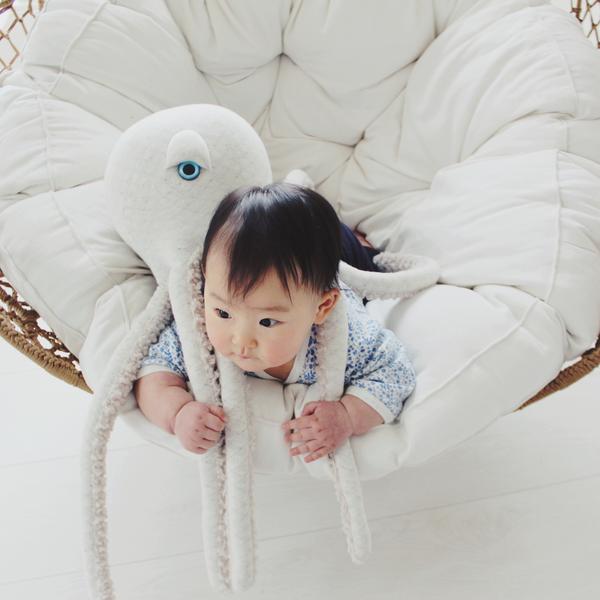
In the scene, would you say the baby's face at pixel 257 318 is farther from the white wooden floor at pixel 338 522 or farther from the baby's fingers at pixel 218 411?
the white wooden floor at pixel 338 522

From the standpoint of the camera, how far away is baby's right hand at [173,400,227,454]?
78 cm

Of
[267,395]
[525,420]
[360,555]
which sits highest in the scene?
[267,395]

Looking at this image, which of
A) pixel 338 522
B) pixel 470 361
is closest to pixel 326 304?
pixel 470 361

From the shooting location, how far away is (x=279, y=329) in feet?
2.44

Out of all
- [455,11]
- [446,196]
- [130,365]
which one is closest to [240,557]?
[130,365]

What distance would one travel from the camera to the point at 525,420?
1.28 metres

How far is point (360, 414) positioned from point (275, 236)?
0.24 metres

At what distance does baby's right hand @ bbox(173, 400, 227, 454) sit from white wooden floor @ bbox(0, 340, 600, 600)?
0.36 m

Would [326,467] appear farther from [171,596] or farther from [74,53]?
[74,53]

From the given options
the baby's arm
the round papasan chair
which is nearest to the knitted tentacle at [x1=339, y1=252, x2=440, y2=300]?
the round papasan chair

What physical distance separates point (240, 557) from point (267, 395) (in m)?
0.18

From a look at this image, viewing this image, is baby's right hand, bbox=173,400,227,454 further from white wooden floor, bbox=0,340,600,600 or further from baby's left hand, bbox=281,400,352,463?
white wooden floor, bbox=0,340,600,600

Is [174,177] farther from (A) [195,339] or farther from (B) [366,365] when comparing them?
(B) [366,365]

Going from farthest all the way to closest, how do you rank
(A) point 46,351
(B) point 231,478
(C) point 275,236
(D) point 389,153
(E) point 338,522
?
(D) point 389,153, (E) point 338,522, (A) point 46,351, (B) point 231,478, (C) point 275,236
